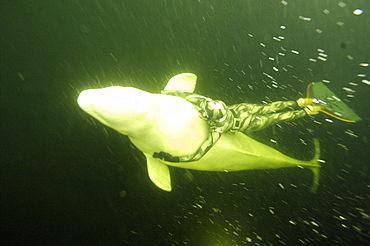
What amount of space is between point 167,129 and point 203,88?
1.06 metres

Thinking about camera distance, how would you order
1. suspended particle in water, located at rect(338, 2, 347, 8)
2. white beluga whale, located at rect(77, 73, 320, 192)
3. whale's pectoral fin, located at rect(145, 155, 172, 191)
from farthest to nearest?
1. suspended particle in water, located at rect(338, 2, 347, 8)
2. whale's pectoral fin, located at rect(145, 155, 172, 191)
3. white beluga whale, located at rect(77, 73, 320, 192)

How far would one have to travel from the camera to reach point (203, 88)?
2098 millimetres

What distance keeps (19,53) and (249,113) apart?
1864 mm

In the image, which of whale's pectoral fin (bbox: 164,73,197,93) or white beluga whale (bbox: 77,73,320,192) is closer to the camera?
white beluga whale (bbox: 77,73,320,192)

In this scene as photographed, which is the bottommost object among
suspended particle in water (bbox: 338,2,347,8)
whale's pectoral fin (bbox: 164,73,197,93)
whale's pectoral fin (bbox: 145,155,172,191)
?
whale's pectoral fin (bbox: 145,155,172,191)

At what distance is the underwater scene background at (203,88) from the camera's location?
6.07 feet

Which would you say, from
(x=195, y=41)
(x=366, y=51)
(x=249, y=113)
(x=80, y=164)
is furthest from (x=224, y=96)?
(x=80, y=164)

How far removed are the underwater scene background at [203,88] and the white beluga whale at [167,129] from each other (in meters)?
0.61

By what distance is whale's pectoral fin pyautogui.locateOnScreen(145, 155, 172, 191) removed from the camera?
4.31 ft

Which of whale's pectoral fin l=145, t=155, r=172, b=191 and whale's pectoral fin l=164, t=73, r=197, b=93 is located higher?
whale's pectoral fin l=164, t=73, r=197, b=93

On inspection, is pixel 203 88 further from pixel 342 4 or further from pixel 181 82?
pixel 342 4

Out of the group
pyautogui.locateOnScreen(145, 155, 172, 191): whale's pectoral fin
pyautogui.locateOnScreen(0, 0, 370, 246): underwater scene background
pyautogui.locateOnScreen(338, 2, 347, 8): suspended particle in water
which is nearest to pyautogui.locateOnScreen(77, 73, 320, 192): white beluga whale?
pyautogui.locateOnScreen(145, 155, 172, 191): whale's pectoral fin

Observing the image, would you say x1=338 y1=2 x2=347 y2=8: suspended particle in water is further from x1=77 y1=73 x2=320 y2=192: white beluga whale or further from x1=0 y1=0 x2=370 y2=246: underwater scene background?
x1=77 y1=73 x2=320 y2=192: white beluga whale

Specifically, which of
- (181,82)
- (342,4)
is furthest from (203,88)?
(342,4)
